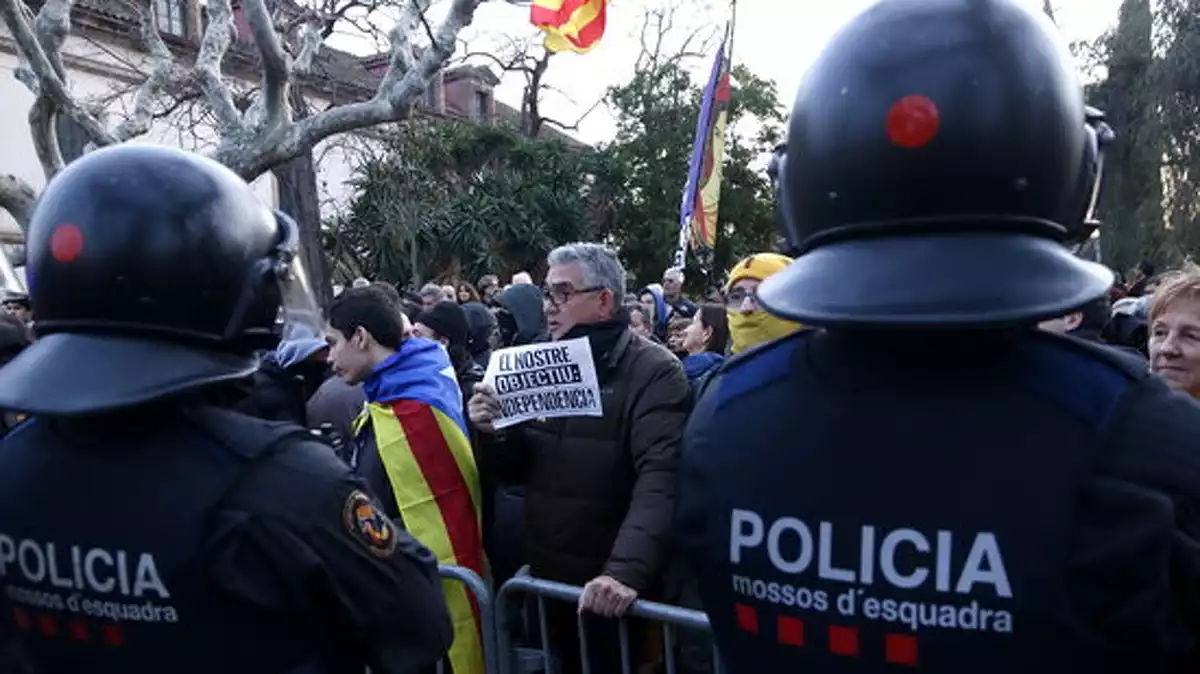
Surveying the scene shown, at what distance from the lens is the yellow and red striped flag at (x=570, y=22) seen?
1020 cm

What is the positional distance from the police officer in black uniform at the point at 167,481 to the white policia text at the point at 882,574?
0.67 metres

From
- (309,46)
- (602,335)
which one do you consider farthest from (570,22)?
(602,335)

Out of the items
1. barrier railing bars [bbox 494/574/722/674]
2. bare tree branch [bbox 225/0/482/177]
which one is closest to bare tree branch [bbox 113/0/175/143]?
bare tree branch [bbox 225/0/482/177]

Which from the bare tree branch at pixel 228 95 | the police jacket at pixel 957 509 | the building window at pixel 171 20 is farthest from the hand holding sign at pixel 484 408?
the building window at pixel 171 20

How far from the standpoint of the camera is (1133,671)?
1251 mm

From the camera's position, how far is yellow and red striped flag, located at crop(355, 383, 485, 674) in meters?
3.47

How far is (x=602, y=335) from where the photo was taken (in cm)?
341

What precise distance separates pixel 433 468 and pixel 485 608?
0.58 meters

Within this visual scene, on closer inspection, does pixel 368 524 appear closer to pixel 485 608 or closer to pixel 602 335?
pixel 485 608

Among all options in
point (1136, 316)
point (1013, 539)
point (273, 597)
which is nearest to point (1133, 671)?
point (1013, 539)

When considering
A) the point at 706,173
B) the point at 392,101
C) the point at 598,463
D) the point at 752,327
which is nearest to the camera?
the point at 598,463

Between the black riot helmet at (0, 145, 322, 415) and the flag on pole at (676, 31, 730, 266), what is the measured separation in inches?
346

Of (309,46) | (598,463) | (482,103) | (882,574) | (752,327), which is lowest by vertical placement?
(598,463)

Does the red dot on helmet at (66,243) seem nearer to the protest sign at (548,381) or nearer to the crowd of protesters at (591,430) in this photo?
the crowd of protesters at (591,430)
